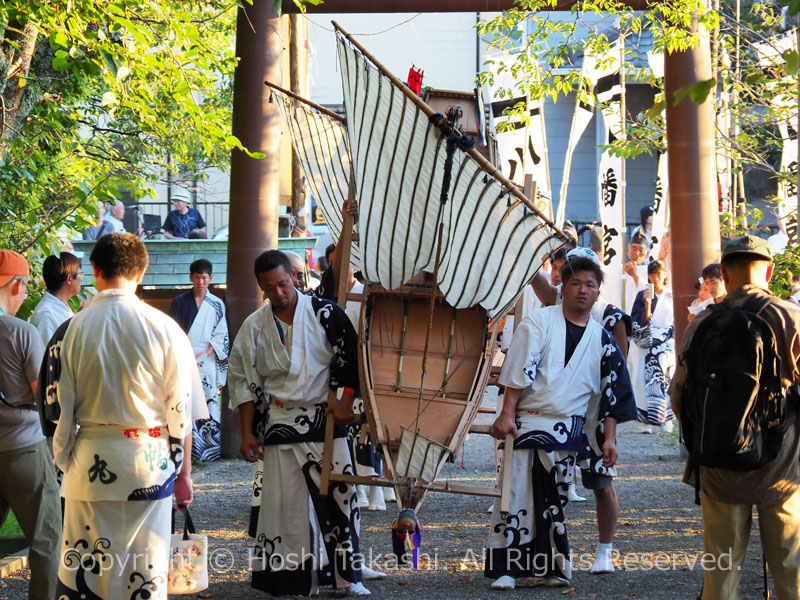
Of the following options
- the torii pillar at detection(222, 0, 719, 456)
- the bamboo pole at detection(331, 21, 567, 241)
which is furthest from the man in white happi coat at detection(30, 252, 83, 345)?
the torii pillar at detection(222, 0, 719, 456)

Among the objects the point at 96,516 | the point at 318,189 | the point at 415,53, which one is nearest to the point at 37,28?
the point at 318,189

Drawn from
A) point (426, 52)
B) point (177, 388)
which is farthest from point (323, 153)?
point (426, 52)

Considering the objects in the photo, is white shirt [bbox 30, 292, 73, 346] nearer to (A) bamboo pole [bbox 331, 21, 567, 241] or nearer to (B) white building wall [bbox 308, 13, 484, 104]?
(A) bamboo pole [bbox 331, 21, 567, 241]

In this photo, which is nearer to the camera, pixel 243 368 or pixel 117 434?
pixel 117 434

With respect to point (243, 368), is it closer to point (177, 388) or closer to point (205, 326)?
point (177, 388)

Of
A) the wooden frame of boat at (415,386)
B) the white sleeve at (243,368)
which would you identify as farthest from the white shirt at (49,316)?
the wooden frame of boat at (415,386)

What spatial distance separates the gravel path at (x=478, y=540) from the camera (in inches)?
242

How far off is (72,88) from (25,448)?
4.74m

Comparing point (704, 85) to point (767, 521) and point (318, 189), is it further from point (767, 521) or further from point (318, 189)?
point (318, 189)

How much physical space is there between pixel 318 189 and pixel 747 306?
4.19 meters

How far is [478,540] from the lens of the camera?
754cm

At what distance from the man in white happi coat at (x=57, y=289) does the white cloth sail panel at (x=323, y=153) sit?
7.27ft

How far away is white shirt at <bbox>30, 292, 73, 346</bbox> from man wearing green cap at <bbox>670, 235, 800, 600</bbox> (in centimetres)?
360

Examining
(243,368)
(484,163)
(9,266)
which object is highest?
(484,163)
